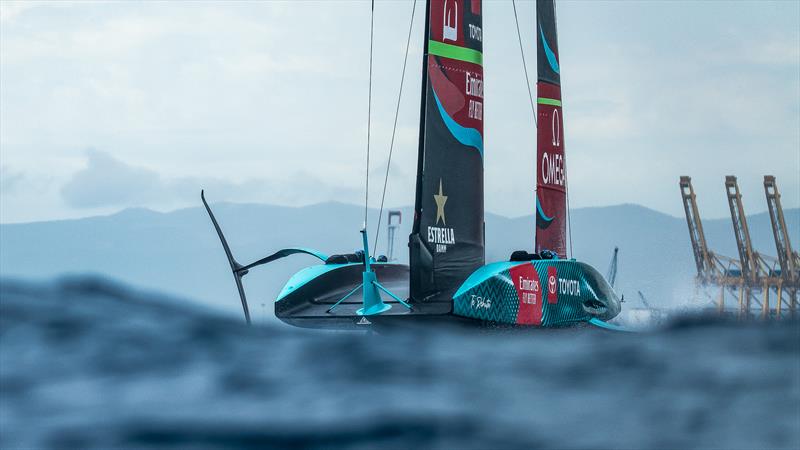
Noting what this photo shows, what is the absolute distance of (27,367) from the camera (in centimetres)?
333

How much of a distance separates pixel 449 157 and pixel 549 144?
529 cm

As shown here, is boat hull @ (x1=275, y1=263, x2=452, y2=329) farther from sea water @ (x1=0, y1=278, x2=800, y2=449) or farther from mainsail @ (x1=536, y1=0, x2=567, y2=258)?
sea water @ (x1=0, y1=278, x2=800, y2=449)

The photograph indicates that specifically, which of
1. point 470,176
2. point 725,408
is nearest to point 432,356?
point 725,408

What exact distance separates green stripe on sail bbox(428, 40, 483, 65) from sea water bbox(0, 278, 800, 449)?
737cm

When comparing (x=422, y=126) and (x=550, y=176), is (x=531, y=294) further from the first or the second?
(x=550, y=176)

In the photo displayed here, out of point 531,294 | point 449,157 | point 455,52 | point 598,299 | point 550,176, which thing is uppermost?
point 455,52

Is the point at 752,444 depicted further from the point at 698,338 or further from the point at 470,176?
the point at 470,176

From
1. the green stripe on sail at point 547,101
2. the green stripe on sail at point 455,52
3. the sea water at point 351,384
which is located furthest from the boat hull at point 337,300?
the sea water at point 351,384

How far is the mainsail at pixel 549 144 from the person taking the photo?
15.7m

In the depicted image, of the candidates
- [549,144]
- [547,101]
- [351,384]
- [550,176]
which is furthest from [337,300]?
[351,384]

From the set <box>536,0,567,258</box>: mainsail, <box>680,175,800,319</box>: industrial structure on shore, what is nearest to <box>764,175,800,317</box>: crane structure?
<box>680,175,800,319</box>: industrial structure on shore

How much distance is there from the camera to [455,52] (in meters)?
11.5

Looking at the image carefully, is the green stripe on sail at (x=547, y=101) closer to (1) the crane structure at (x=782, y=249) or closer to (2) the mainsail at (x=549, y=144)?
(2) the mainsail at (x=549, y=144)

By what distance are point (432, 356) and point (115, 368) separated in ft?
4.09
